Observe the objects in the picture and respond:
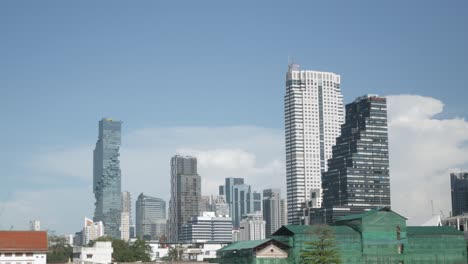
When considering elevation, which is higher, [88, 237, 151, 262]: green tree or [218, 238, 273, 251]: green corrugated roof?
[218, 238, 273, 251]: green corrugated roof

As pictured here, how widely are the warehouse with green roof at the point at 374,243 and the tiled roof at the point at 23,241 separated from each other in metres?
40.3

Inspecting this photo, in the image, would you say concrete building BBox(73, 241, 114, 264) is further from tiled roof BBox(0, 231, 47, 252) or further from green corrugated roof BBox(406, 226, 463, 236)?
green corrugated roof BBox(406, 226, 463, 236)

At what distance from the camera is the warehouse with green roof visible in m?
142

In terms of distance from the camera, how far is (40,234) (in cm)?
11788

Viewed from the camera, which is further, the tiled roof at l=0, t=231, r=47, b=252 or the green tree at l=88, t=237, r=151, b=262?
the green tree at l=88, t=237, r=151, b=262

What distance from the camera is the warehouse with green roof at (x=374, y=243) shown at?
142m

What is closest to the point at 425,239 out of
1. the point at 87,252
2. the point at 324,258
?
the point at 324,258

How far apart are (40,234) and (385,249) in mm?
65621

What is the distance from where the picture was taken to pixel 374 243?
146500mm

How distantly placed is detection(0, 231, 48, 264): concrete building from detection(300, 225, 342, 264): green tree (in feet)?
143

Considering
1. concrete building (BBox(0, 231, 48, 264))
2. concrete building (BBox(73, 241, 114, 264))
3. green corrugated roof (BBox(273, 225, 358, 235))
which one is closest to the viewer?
concrete building (BBox(0, 231, 48, 264))

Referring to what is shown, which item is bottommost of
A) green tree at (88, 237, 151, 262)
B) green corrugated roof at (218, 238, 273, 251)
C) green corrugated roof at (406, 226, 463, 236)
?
green tree at (88, 237, 151, 262)

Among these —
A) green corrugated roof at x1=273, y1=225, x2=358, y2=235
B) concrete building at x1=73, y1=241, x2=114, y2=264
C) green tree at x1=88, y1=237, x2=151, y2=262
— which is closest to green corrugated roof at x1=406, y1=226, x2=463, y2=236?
green corrugated roof at x1=273, y1=225, x2=358, y2=235

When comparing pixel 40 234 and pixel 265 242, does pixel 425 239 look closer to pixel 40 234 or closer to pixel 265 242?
pixel 265 242
